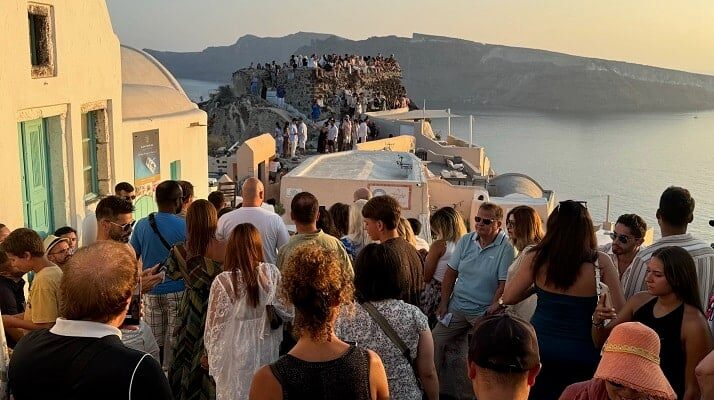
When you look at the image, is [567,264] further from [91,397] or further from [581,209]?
[91,397]

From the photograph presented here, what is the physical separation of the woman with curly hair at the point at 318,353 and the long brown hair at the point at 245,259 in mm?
779

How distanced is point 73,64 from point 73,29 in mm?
411

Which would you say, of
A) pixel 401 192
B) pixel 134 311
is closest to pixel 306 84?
pixel 401 192

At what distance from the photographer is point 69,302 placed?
8.04ft

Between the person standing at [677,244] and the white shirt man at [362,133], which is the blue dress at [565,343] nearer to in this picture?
the person standing at [677,244]

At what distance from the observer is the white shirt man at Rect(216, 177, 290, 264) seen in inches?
193

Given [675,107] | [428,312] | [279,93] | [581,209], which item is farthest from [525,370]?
[675,107]

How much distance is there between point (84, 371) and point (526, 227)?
2844mm

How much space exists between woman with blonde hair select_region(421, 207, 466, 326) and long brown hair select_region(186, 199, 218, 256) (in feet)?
5.38

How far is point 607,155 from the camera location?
84.2 metres

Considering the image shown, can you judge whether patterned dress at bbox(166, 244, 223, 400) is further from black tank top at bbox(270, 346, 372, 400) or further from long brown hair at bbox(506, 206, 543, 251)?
long brown hair at bbox(506, 206, 543, 251)

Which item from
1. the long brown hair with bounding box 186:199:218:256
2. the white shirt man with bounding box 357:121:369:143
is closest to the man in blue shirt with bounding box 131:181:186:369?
the long brown hair with bounding box 186:199:218:256

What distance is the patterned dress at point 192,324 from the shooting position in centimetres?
401

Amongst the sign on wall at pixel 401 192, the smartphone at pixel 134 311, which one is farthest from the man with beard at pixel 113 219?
the sign on wall at pixel 401 192
